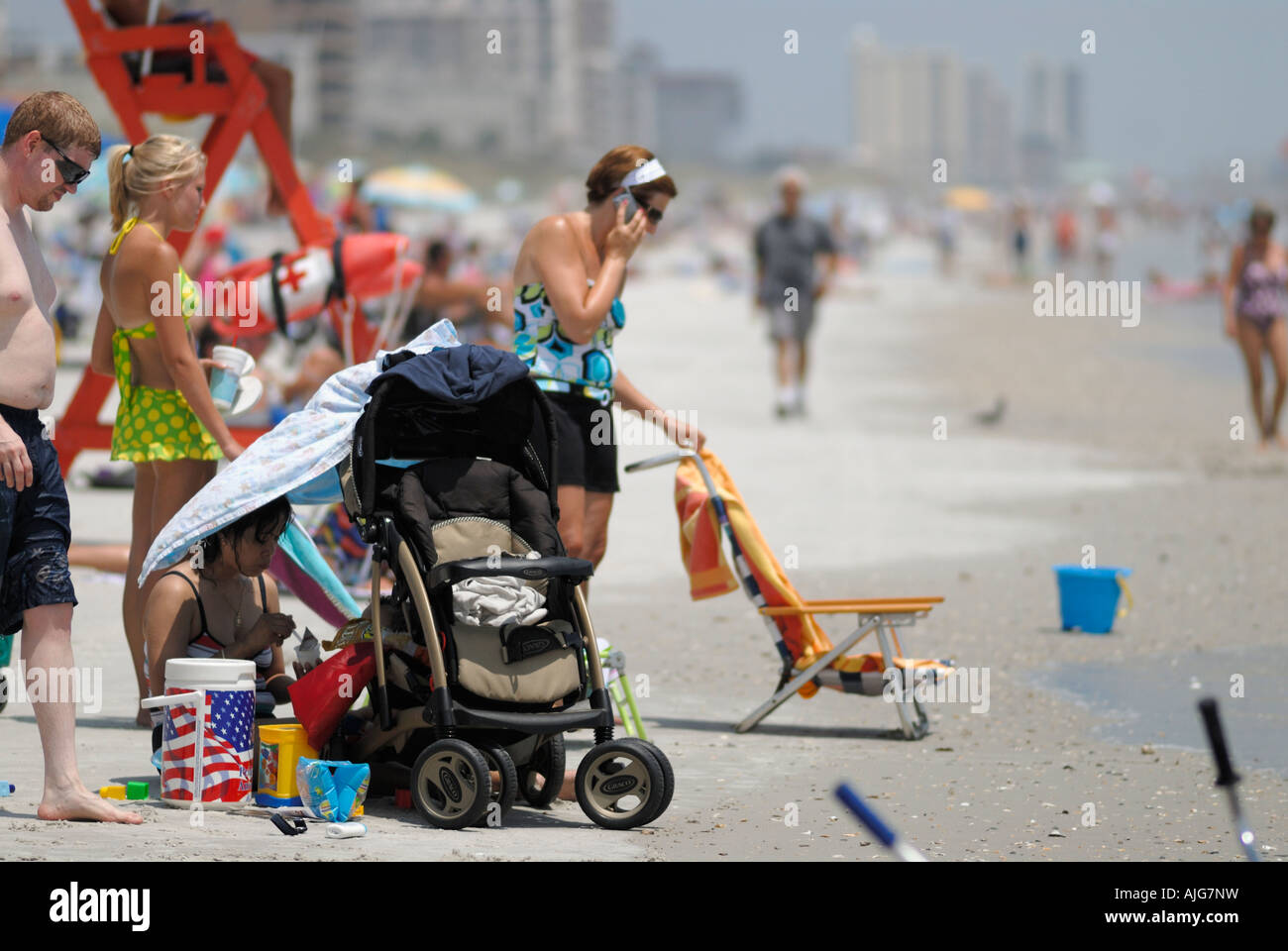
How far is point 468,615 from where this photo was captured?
15.2ft

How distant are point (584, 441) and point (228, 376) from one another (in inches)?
52.8

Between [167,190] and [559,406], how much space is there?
135 centimetres

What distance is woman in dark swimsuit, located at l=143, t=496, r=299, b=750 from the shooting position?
17.0ft

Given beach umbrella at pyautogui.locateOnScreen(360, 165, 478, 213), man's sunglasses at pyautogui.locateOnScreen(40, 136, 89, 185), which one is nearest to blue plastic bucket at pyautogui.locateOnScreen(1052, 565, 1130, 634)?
man's sunglasses at pyautogui.locateOnScreen(40, 136, 89, 185)

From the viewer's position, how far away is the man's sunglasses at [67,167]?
14.5 feet

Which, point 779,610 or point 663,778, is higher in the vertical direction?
point 779,610

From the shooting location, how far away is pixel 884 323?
35.2 meters

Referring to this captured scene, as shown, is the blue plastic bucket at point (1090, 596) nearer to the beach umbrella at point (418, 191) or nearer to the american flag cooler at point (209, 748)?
the american flag cooler at point (209, 748)

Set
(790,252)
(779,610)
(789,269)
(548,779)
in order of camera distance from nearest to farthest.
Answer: (548,779) → (779,610) → (789,269) → (790,252)

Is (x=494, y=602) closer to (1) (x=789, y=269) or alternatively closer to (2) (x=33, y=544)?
(2) (x=33, y=544)

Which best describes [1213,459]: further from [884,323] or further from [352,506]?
[884,323]

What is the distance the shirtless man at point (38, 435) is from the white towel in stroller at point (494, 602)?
953mm

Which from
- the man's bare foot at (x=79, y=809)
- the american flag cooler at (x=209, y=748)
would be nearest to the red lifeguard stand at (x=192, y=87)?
the american flag cooler at (x=209, y=748)

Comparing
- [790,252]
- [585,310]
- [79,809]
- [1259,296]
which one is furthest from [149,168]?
[790,252]
